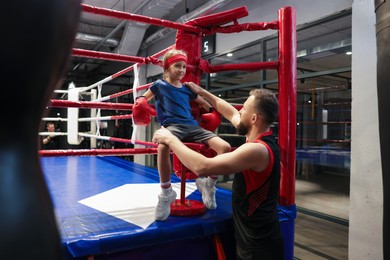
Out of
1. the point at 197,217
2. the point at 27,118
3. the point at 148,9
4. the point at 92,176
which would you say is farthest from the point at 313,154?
the point at 27,118

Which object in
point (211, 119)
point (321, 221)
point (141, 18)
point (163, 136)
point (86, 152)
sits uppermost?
point (141, 18)

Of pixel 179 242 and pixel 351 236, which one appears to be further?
pixel 351 236

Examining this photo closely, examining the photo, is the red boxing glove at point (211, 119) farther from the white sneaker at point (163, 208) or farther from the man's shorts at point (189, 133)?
the white sneaker at point (163, 208)

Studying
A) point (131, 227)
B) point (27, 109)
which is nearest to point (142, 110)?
point (131, 227)

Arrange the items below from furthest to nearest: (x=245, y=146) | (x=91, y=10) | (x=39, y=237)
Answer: (x=91, y=10) → (x=245, y=146) → (x=39, y=237)

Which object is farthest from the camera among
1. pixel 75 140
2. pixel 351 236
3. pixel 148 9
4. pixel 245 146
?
pixel 148 9

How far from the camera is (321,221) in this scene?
437cm

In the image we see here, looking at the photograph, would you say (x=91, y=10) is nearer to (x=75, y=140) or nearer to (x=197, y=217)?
(x=197, y=217)

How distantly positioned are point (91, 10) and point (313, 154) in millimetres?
9465

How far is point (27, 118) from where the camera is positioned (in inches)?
11.1

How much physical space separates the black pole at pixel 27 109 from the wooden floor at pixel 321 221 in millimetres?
3317

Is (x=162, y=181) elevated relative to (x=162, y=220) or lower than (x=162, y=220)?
elevated

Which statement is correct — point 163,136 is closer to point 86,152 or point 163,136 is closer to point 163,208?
point 163,208

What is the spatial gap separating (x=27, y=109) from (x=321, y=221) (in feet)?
15.5
